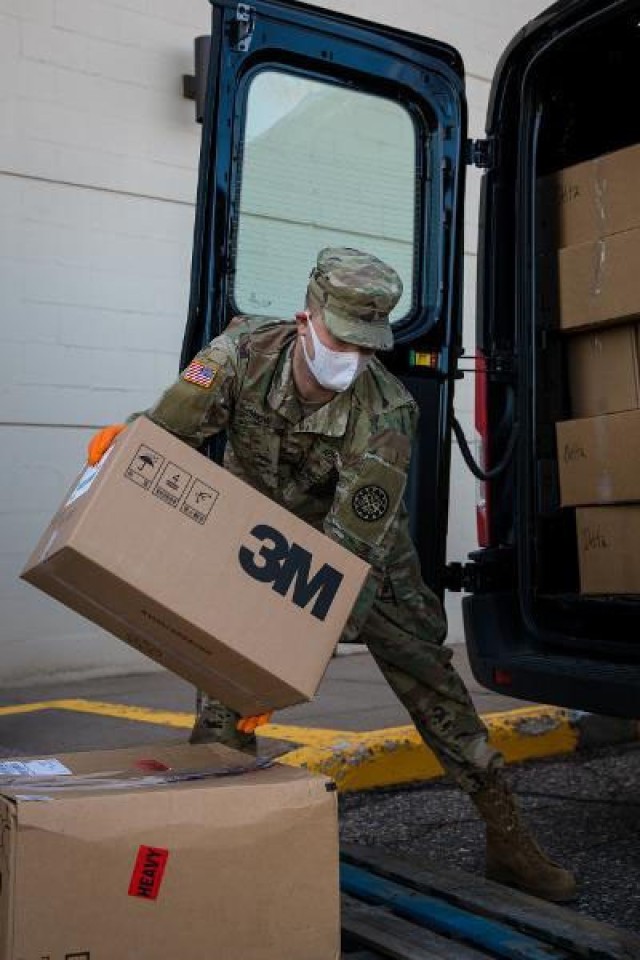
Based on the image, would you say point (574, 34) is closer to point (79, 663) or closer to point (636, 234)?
point (636, 234)

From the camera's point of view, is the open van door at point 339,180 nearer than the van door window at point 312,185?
Yes

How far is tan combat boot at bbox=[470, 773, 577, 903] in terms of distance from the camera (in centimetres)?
314

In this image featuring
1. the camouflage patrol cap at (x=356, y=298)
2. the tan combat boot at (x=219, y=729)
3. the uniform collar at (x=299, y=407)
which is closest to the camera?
the camouflage patrol cap at (x=356, y=298)

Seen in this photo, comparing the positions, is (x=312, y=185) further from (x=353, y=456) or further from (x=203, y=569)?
(x=203, y=569)

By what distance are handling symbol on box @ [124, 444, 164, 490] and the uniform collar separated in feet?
1.97

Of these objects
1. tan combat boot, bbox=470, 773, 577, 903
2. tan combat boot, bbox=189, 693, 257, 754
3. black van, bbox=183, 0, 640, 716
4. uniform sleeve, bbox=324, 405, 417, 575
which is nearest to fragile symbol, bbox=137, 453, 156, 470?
uniform sleeve, bbox=324, 405, 417, 575

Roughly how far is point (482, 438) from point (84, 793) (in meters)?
1.99

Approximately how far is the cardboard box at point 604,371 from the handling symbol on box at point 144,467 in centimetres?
179

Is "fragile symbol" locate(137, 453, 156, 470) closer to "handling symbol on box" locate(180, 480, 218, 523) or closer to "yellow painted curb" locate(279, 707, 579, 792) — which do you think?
"handling symbol on box" locate(180, 480, 218, 523)

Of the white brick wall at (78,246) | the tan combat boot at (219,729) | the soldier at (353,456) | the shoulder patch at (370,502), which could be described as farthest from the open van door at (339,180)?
the white brick wall at (78,246)

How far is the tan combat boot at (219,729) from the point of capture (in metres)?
3.01

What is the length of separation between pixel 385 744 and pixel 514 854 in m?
1.06

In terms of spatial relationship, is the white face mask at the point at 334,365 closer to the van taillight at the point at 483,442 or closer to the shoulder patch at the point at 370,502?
the shoulder patch at the point at 370,502

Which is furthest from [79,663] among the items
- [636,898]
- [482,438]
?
[636,898]
